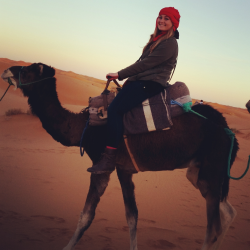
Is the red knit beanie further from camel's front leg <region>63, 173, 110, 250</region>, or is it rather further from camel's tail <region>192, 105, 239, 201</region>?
camel's front leg <region>63, 173, 110, 250</region>

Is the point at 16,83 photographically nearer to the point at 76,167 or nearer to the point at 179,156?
the point at 179,156

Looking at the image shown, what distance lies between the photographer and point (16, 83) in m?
3.82

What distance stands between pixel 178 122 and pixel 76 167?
647 centimetres

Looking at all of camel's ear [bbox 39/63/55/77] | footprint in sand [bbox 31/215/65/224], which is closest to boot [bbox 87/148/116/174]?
camel's ear [bbox 39/63/55/77]

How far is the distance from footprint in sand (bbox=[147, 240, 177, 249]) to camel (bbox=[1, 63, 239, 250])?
30.7 inches

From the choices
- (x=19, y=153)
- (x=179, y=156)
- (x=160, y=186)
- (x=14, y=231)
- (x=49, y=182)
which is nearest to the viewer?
(x=179, y=156)

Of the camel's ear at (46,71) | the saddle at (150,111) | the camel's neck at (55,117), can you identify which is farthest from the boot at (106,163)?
the camel's ear at (46,71)

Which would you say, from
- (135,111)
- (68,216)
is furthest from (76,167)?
(135,111)

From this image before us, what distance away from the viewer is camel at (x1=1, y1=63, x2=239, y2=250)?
3406 mm

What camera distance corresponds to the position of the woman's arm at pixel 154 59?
11.2 ft

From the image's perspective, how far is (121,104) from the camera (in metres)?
3.42

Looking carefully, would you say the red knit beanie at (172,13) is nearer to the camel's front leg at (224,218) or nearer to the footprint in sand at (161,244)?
the camel's front leg at (224,218)

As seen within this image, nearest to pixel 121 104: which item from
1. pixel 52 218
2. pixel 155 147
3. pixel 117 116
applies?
pixel 117 116

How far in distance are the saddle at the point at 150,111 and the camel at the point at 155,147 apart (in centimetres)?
12
